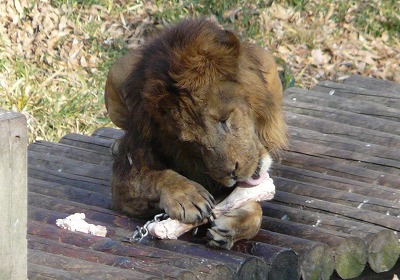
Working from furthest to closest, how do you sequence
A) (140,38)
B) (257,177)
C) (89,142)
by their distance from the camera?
(140,38) < (89,142) < (257,177)

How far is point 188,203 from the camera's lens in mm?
4199

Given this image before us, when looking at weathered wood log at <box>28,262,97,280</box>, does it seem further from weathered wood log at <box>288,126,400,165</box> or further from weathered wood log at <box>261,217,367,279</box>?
weathered wood log at <box>288,126,400,165</box>

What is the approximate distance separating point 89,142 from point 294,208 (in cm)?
196

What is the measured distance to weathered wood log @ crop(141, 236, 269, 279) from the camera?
389 cm

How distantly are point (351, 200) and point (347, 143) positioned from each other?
0.85 meters

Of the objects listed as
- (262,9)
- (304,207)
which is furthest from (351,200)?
(262,9)

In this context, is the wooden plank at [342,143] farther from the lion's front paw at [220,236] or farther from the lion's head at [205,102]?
the lion's front paw at [220,236]

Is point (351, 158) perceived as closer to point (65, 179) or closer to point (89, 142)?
point (65, 179)

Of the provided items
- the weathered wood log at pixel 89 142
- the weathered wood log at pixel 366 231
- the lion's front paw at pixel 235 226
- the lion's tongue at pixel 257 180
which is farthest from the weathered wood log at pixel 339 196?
the weathered wood log at pixel 89 142

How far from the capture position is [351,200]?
4816mm

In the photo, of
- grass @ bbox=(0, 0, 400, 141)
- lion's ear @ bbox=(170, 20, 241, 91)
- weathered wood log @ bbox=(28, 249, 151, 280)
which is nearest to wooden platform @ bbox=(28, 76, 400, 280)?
weathered wood log @ bbox=(28, 249, 151, 280)

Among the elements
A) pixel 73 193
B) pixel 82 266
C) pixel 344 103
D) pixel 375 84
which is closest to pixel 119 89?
pixel 73 193

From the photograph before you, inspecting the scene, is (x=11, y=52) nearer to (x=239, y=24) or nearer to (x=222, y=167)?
(x=239, y=24)

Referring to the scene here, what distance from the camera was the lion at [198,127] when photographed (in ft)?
13.2
